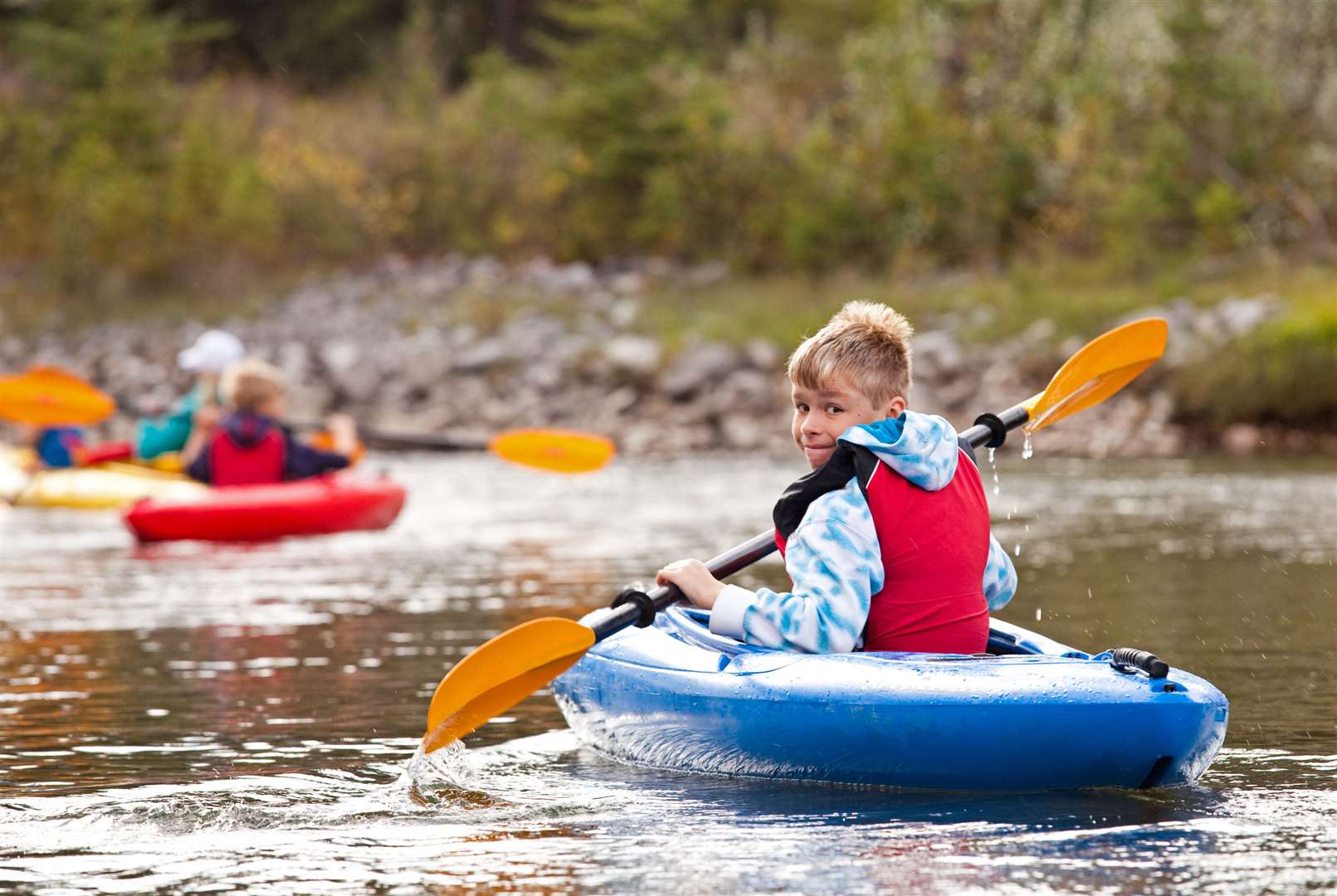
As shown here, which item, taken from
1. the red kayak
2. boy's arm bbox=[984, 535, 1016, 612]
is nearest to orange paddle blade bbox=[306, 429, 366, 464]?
the red kayak

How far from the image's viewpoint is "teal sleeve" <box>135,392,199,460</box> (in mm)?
10711

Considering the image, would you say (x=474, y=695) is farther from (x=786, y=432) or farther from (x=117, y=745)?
(x=786, y=432)

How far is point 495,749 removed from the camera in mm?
4488

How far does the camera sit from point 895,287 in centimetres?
2028

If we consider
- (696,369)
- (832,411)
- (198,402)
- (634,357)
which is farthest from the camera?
(634,357)

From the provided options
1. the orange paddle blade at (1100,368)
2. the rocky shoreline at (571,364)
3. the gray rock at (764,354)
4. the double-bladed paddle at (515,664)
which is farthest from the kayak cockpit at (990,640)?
the gray rock at (764,354)

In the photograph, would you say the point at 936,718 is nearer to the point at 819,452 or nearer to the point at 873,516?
the point at 873,516

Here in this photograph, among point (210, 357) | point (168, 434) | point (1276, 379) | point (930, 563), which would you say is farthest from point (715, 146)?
point (930, 563)

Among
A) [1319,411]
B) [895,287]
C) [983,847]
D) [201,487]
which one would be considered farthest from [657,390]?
[983,847]

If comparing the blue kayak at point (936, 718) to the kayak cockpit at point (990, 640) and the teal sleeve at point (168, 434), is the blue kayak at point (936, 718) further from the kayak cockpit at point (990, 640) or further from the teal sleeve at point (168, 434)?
the teal sleeve at point (168, 434)

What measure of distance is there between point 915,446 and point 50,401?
25.4ft

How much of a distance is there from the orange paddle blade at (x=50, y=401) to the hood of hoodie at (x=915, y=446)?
24.3 feet

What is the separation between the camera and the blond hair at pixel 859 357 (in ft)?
12.6

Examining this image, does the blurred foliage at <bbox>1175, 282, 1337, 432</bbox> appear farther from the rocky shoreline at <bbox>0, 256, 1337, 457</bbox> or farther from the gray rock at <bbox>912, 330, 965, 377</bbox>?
the gray rock at <bbox>912, 330, 965, 377</bbox>
